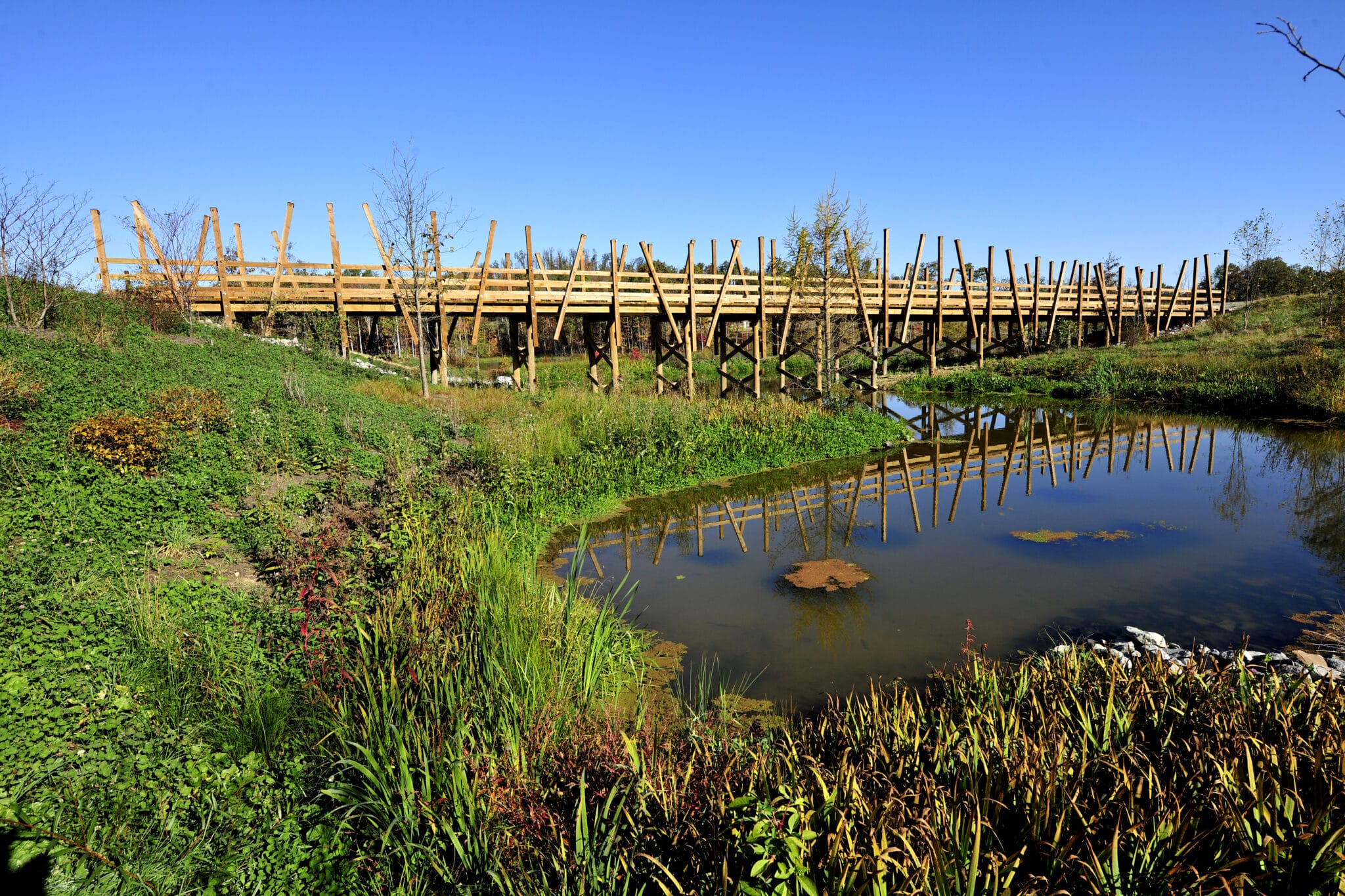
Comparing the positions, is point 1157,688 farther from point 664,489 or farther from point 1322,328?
point 1322,328

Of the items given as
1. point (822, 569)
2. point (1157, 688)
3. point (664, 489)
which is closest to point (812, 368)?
point (664, 489)

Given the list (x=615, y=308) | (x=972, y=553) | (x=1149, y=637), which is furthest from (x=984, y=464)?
(x=615, y=308)

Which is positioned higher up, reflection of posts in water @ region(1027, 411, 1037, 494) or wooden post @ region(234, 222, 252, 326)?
wooden post @ region(234, 222, 252, 326)

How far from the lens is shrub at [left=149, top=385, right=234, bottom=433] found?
8.31m

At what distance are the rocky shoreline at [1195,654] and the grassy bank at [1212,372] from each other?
50.8ft

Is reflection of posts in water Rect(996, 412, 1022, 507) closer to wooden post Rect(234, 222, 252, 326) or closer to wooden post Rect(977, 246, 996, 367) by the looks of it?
wooden post Rect(977, 246, 996, 367)

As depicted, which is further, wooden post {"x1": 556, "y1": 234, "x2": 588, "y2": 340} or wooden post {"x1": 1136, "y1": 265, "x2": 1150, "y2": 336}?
wooden post {"x1": 1136, "y1": 265, "x2": 1150, "y2": 336}

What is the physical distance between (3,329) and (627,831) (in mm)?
13769

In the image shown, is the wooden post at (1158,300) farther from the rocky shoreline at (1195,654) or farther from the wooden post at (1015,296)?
the rocky shoreline at (1195,654)

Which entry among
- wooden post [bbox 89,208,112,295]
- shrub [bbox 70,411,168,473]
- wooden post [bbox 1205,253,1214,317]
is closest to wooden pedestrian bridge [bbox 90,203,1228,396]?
wooden post [bbox 89,208,112,295]

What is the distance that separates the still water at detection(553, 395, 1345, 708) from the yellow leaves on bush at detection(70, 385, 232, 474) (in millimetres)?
4377

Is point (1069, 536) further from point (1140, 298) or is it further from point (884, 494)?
point (1140, 298)

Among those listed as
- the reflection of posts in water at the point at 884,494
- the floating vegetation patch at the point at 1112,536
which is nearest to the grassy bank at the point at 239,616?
the reflection of posts in water at the point at 884,494

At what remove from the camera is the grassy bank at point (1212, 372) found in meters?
18.2
